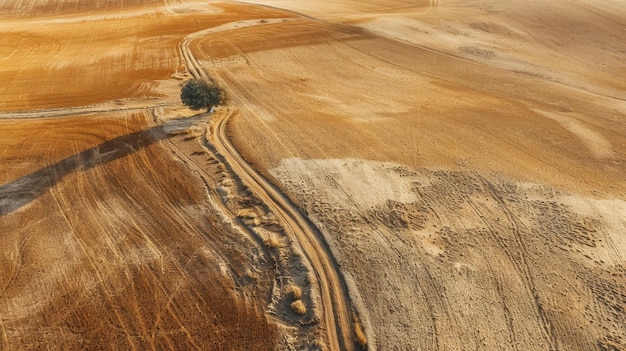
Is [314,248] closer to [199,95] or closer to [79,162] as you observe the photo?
[79,162]

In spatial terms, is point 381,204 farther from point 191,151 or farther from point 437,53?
point 437,53

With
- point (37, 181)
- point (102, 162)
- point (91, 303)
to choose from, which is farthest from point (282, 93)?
point (91, 303)

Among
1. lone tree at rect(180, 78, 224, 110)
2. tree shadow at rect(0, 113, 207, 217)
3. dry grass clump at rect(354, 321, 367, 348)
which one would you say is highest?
lone tree at rect(180, 78, 224, 110)

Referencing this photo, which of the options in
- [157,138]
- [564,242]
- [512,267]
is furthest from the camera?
[157,138]

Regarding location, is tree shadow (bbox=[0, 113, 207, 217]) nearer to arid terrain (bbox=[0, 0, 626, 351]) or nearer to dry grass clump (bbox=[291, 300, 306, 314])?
arid terrain (bbox=[0, 0, 626, 351])

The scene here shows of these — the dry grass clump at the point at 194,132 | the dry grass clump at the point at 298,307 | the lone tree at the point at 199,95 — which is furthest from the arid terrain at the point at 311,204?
the lone tree at the point at 199,95

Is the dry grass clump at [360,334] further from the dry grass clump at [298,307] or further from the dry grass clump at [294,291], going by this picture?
the dry grass clump at [294,291]

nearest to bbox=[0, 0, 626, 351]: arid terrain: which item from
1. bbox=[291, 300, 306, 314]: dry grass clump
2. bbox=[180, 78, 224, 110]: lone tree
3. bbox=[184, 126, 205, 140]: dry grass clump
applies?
bbox=[291, 300, 306, 314]: dry grass clump

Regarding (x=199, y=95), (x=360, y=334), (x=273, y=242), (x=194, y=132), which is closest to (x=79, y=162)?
(x=194, y=132)

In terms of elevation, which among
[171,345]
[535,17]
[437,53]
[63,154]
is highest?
[535,17]
